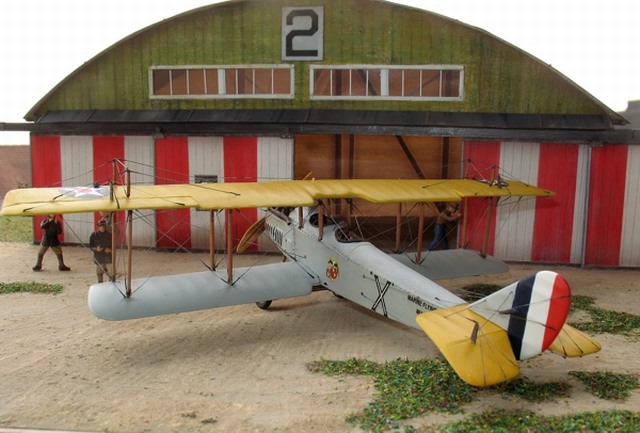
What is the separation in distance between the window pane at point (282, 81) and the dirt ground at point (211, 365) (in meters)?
6.48

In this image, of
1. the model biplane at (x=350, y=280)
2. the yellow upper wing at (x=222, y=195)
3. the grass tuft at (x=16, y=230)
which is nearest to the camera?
the model biplane at (x=350, y=280)

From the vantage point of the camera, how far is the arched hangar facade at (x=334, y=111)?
49.2 feet

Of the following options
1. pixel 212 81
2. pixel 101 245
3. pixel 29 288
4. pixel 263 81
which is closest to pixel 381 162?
Result: pixel 263 81

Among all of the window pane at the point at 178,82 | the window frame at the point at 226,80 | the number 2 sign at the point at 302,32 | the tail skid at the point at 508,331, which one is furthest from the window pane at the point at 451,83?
the tail skid at the point at 508,331

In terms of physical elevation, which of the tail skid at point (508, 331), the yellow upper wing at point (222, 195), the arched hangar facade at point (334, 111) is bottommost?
the tail skid at point (508, 331)

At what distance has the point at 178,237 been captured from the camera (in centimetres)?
1659

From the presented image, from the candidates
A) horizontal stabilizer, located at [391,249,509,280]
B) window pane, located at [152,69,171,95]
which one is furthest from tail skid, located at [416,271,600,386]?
window pane, located at [152,69,171,95]

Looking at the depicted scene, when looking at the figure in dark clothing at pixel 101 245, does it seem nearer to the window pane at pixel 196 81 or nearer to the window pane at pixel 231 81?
the window pane at pixel 196 81

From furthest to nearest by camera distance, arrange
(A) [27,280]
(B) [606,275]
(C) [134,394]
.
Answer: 1. (B) [606,275]
2. (A) [27,280]
3. (C) [134,394]

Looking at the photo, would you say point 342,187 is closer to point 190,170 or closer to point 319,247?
point 319,247

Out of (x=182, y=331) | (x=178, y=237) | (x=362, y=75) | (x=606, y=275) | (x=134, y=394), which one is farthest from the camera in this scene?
(x=178, y=237)

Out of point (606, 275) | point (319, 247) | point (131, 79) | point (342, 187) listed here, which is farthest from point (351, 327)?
point (131, 79)

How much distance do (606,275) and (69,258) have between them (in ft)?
47.2

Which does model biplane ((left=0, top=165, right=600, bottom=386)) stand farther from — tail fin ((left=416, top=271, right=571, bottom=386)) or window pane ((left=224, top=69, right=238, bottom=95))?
window pane ((left=224, top=69, right=238, bottom=95))
